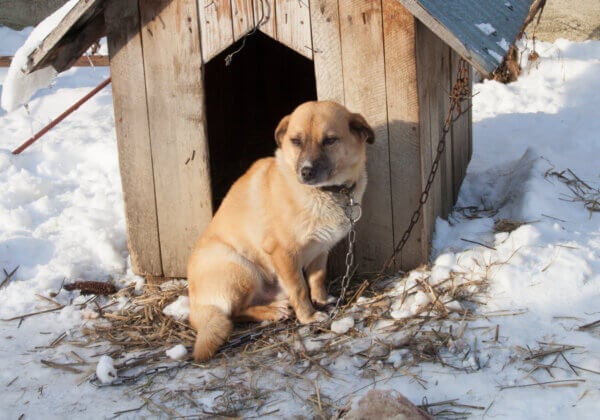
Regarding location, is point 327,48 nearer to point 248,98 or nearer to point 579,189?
point 579,189

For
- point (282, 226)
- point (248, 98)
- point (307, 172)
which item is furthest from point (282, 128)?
point (248, 98)

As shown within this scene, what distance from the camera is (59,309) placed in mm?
4395

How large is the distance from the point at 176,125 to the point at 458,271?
2.13 meters

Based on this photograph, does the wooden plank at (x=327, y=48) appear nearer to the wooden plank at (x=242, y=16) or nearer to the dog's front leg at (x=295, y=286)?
the wooden plank at (x=242, y=16)

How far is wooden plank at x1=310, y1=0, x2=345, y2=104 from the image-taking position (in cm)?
416

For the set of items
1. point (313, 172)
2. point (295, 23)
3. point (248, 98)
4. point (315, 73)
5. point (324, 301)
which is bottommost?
point (324, 301)

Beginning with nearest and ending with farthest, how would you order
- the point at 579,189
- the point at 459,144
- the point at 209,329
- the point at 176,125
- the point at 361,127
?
the point at 209,329 < the point at 361,127 < the point at 176,125 < the point at 579,189 < the point at 459,144

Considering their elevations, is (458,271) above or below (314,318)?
above

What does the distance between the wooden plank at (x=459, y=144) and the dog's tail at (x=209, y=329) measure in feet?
8.29

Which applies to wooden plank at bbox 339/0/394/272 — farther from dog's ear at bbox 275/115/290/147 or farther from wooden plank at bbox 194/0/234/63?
wooden plank at bbox 194/0/234/63

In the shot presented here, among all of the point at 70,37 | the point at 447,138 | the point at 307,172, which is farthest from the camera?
the point at 447,138

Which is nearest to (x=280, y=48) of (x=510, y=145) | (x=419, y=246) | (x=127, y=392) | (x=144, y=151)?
(x=510, y=145)

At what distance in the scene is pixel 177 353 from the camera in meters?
3.67

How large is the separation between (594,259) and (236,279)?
2164mm
